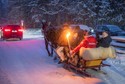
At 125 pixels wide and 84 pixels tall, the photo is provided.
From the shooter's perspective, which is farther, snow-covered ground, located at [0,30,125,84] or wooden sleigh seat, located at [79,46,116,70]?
wooden sleigh seat, located at [79,46,116,70]

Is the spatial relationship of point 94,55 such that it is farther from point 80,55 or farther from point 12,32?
point 12,32

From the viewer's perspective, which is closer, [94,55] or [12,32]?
[94,55]

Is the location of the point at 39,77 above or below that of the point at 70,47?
below

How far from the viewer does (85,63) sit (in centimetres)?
1119

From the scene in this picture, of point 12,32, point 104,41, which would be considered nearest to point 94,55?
point 104,41

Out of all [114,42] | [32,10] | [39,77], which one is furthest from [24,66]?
[32,10]

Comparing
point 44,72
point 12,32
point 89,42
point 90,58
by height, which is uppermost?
point 89,42

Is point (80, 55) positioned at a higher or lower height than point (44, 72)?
higher

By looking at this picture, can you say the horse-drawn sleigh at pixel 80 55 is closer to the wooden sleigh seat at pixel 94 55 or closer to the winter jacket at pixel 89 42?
the wooden sleigh seat at pixel 94 55

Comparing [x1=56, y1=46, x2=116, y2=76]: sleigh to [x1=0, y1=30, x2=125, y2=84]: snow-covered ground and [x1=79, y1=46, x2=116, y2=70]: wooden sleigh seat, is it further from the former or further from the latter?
[x1=0, y1=30, x2=125, y2=84]: snow-covered ground

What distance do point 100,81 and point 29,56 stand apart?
6361 mm

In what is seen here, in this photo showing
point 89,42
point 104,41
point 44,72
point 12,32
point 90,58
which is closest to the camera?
point 90,58

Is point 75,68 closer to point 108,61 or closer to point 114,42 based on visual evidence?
point 108,61

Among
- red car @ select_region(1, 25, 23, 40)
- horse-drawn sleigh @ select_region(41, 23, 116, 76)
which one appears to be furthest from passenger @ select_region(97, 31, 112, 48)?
red car @ select_region(1, 25, 23, 40)
